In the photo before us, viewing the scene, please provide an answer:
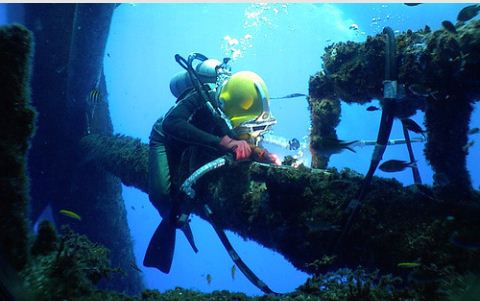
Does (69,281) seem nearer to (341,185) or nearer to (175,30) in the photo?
(341,185)

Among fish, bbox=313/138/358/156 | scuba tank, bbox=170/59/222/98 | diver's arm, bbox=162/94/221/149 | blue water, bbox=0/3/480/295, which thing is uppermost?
blue water, bbox=0/3/480/295

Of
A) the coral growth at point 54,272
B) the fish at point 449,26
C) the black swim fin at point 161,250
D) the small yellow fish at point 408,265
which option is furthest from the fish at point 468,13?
the black swim fin at point 161,250

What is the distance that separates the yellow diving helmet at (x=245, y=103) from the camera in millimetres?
4835

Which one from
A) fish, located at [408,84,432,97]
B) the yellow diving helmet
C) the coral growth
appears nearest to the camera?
the coral growth

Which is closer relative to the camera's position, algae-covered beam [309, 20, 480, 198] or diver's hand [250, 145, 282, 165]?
algae-covered beam [309, 20, 480, 198]

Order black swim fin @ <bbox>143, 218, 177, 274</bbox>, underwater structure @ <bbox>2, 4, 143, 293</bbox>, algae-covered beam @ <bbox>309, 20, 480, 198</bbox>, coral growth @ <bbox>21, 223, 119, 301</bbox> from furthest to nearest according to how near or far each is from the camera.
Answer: underwater structure @ <bbox>2, 4, 143, 293</bbox> → black swim fin @ <bbox>143, 218, 177, 274</bbox> → algae-covered beam @ <bbox>309, 20, 480, 198</bbox> → coral growth @ <bbox>21, 223, 119, 301</bbox>

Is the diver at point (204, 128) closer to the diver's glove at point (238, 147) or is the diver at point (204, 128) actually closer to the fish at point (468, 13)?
the diver's glove at point (238, 147)

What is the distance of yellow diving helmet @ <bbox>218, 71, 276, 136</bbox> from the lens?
15.9 ft

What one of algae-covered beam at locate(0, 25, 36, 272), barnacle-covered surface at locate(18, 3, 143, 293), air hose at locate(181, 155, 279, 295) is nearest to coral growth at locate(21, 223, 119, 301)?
algae-covered beam at locate(0, 25, 36, 272)

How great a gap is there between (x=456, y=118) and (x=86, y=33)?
8.67 m

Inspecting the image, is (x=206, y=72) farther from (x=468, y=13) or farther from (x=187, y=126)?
(x=468, y=13)

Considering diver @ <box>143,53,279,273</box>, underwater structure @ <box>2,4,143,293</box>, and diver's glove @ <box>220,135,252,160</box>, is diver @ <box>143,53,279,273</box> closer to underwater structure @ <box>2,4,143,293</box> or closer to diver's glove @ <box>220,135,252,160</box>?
diver's glove @ <box>220,135,252,160</box>

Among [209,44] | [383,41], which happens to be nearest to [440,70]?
[383,41]

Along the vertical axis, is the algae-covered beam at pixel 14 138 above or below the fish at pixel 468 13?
below
